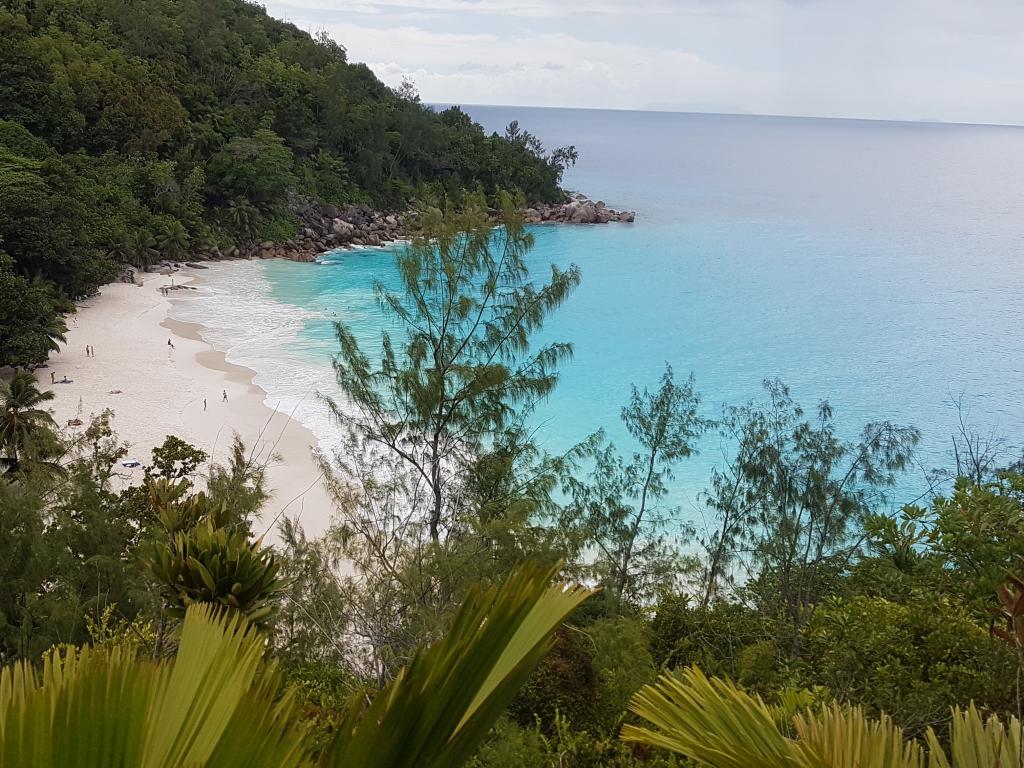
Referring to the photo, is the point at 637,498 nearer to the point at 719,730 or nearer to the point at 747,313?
the point at 719,730

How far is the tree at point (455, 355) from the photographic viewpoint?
34.5ft

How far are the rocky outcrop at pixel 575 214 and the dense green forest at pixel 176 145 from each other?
4.93 feet

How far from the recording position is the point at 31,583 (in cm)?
819

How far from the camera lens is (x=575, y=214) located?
161ft

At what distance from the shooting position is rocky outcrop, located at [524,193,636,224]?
49.2 meters

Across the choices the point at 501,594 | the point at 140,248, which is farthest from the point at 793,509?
the point at 140,248

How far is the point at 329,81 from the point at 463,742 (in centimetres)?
5106

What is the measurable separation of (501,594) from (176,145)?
42559mm

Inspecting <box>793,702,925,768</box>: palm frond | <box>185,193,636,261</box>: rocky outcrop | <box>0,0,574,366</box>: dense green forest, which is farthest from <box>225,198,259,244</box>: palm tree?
<box>793,702,925,768</box>: palm frond

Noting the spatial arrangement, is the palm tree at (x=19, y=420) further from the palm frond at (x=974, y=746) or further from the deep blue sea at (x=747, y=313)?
the palm frond at (x=974, y=746)

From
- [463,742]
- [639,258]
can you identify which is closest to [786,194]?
[639,258]

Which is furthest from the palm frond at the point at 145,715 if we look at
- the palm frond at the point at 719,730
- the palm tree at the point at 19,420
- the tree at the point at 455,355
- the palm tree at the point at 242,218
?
the palm tree at the point at 242,218

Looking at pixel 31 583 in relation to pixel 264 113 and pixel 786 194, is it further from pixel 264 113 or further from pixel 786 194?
pixel 786 194

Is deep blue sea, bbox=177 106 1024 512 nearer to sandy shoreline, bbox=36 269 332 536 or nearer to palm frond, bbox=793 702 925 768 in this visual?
sandy shoreline, bbox=36 269 332 536
